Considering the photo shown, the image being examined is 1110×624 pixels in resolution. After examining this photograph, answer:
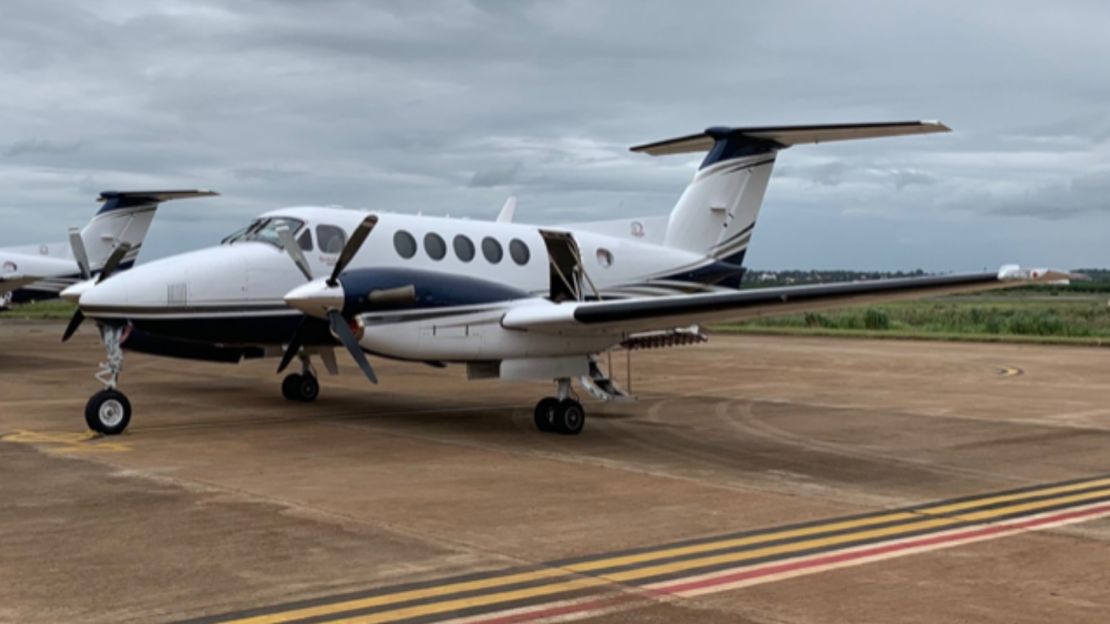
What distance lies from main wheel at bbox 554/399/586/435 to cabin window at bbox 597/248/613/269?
3.90 m

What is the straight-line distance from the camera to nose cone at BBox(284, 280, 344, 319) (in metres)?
13.1

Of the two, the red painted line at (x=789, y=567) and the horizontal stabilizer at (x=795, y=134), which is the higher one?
the horizontal stabilizer at (x=795, y=134)

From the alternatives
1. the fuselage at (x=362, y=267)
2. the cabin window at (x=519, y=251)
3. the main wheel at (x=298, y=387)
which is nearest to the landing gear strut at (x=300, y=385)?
the main wheel at (x=298, y=387)

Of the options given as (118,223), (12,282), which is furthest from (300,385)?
(118,223)

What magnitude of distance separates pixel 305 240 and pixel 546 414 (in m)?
4.18

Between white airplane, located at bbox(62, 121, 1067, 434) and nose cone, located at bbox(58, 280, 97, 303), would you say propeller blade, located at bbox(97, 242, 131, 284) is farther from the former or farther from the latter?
white airplane, located at bbox(62, 121, 1067, 434)

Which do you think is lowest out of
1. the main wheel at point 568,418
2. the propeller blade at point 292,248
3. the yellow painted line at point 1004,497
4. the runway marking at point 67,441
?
the yellow painted line at point 1004,497

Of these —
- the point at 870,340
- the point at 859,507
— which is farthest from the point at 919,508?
the point at 870,340

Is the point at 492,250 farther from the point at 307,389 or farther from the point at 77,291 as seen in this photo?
the point at 77,291

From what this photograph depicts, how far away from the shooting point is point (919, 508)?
31.5 ft

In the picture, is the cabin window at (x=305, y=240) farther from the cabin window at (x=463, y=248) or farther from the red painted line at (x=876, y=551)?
the red painted line at (x=876, y=551)

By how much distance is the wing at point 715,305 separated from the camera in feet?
40.2

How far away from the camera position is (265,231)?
607 inches

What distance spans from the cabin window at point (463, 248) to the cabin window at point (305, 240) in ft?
6.99
